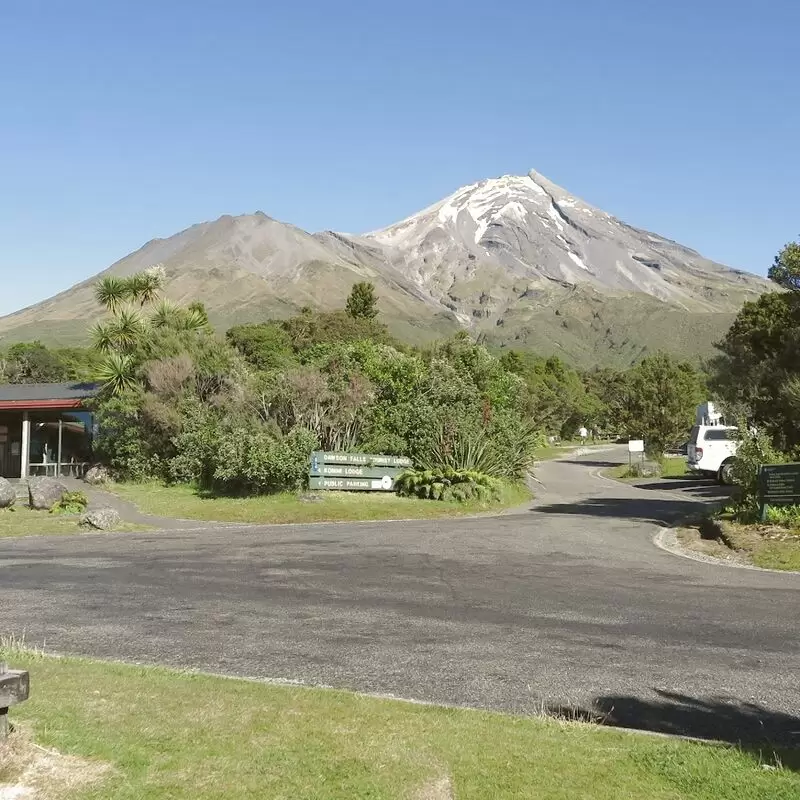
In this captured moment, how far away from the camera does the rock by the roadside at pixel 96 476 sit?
2997cm

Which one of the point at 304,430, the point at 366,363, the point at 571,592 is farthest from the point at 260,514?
the point at 571,592

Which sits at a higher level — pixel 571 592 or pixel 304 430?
pixel 304 430

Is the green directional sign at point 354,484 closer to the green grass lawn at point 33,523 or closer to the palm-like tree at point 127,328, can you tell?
the green grass lawn at point 33,523

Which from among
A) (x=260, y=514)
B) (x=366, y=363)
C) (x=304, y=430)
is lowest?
(x=260, y=514)

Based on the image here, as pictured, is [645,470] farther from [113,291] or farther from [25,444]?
[25,444]

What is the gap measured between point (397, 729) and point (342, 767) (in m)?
0.72

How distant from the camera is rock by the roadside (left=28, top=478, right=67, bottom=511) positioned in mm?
22078

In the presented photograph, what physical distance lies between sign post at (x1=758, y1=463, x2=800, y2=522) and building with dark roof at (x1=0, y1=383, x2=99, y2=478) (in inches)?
972

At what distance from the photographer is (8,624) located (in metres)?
8.64

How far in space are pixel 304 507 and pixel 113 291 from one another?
17.6 meters

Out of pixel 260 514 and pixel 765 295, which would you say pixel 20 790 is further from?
pixel 765 295

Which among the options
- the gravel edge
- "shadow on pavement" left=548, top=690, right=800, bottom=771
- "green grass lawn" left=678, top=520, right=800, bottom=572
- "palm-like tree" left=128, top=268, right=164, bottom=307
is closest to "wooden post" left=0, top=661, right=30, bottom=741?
"shadow on pavement" left=548, top=690, right=800, bottom=771

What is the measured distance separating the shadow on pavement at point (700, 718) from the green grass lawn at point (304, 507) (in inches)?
605

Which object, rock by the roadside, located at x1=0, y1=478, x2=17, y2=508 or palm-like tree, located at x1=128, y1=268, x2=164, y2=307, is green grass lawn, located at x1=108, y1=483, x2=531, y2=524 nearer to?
rock by the roadside, located at x1=0, y1=478, x2=17, y2=508
